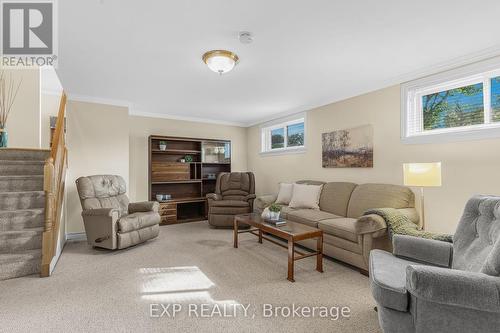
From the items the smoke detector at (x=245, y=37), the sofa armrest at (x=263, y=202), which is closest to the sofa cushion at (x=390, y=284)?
the smoke detector at (x=245, y=37)

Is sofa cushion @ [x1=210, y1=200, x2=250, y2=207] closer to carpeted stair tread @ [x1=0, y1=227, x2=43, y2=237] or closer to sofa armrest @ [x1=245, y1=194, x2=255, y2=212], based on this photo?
sofa armrest @ [x1=245, y1=194, x2=255, y2=212]

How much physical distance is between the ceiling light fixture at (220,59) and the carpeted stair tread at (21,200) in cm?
270

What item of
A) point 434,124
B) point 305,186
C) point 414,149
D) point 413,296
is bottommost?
point 413,296

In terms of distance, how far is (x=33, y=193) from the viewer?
10.1 ft

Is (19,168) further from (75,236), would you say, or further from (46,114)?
(46,114)

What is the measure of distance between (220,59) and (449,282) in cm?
259

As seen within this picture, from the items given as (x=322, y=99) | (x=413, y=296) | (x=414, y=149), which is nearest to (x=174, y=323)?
(x=413, y=296)

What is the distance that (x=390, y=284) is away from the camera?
1.53 metres

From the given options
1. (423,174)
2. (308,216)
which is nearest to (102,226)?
(308,216)

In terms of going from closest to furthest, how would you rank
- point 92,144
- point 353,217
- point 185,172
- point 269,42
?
point 269,42 < point 353,217 < point 92,144 < point 185,172

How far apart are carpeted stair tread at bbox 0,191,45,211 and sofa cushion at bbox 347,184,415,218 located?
4.17 m

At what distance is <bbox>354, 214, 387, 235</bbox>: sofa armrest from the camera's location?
2600mm

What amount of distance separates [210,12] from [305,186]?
3.11 m

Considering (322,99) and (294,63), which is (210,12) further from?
(322,99)
